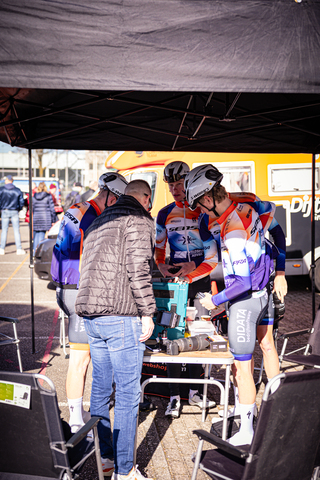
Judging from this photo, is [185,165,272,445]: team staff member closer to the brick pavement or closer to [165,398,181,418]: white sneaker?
the brick pavement

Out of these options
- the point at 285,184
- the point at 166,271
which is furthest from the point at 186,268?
the point at 285,184

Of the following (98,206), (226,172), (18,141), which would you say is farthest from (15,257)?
(98,206)

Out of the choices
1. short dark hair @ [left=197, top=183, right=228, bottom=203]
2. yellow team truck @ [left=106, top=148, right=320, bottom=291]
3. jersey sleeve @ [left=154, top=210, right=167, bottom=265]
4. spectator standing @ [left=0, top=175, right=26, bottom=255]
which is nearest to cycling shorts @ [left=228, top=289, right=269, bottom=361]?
short dark hair @ [left=197, top=183, right=228, bottom=203]

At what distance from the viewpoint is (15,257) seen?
13570mm

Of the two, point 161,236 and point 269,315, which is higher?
point 161,236

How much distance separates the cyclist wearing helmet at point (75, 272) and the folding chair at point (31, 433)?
43.1 inches

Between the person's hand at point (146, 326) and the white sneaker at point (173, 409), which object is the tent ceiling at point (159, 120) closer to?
the person's hand at point (146, 326)

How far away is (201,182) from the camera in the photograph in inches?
126

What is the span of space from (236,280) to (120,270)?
2.95 feet

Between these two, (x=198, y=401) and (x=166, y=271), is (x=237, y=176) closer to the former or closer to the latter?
(x=166, y=271)

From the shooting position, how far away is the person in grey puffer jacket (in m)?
2.62

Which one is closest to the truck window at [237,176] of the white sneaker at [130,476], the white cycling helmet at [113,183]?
the white cycling helmet at [113,183]

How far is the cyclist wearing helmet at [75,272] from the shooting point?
335cm

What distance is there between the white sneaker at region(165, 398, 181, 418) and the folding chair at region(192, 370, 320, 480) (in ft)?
5.27
